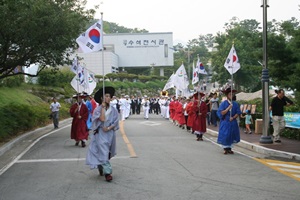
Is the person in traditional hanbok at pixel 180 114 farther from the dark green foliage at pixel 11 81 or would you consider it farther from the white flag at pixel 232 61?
the dark green foliage at pixel 11 81

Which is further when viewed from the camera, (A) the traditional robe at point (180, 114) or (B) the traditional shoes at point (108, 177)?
(A) the traditional robe at point (180, 114)

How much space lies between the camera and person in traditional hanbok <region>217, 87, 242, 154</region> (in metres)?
12.2

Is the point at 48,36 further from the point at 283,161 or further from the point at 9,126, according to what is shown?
the point at 283,161

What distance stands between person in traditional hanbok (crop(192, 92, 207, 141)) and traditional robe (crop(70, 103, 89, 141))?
4207mm

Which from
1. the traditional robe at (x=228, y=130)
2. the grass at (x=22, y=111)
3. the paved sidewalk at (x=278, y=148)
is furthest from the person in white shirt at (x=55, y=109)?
the traditional robe at (x=228, y=130)

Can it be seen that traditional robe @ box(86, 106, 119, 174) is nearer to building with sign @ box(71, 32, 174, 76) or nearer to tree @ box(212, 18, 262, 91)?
tree @ box(212, 18, 262, 91)

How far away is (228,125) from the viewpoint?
40.5 feet

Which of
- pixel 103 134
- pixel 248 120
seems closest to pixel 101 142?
pixel 103 134

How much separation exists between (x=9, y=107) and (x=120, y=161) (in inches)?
419

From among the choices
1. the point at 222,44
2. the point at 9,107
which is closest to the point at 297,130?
the point at 9,107

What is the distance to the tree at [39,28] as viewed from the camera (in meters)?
14.7

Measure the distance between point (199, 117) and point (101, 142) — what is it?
26.3 ft

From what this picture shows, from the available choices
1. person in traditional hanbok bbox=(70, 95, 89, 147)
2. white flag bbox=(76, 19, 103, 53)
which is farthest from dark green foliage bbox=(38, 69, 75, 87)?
white flag bbox=(76, 19, 103, 53)

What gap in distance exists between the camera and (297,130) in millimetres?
15133
